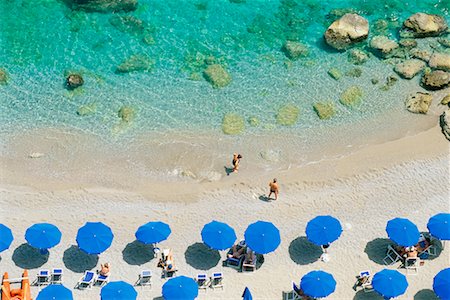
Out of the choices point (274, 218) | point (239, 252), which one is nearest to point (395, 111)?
point (274, 218)

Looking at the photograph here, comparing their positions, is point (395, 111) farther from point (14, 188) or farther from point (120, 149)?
point (14, 188)

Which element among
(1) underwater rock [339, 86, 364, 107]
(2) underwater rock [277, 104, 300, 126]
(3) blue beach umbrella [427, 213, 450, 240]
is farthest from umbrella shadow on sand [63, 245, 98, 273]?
(1) underwater rock [339, 86, 364, 107]

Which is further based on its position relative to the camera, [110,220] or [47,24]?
[47,24]

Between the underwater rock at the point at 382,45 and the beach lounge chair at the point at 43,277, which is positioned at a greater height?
the underwater rock at the point at 382,45

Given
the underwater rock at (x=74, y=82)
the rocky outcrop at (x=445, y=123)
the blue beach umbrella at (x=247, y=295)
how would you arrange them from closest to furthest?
1. the blue beach umbrella at (x=247, y=295)
2. the rocky outcrop at (x=445, y=123)
3. the underwater rock at (x=74, y=82)

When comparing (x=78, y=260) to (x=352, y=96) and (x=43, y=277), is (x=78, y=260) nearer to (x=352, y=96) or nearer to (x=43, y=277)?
(x=43, y=277)

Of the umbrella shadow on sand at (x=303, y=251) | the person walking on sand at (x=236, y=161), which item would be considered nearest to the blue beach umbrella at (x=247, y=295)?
the umbrella shadow on sand at (x=303, y=251)

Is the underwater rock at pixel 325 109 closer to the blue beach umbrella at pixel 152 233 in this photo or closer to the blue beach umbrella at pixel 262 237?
the blue beach umbrella at pixel 262 237
